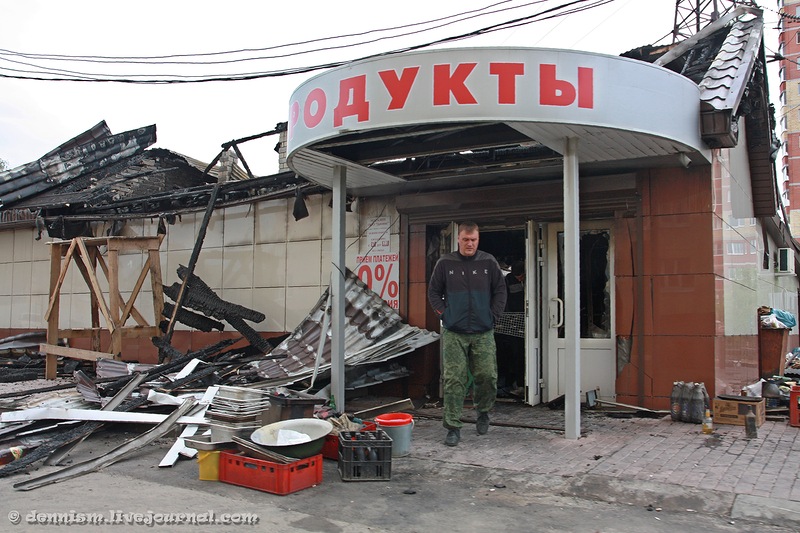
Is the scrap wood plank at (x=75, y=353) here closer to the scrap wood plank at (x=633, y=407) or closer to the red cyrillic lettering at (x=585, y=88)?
the scrap wood plank at (x=633, y=407)

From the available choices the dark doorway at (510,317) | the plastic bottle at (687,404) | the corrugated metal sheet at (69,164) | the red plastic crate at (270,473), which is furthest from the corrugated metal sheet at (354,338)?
the corrugated metal sheet at (69,164)

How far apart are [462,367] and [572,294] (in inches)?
48.3

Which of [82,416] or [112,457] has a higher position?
[82,416]

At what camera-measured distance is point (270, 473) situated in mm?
4430

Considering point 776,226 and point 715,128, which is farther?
point 776,226

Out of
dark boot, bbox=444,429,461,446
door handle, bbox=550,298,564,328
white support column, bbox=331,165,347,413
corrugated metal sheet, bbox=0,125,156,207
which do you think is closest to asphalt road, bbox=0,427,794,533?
dark boot, bbox=444,429,461,446

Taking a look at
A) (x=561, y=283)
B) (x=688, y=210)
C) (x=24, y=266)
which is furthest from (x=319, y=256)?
(x=24, y=266)

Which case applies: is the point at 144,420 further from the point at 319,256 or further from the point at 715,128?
the point at 715,128

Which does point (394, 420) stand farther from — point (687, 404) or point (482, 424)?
point (687, 404)

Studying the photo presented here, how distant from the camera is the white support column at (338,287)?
274 inches

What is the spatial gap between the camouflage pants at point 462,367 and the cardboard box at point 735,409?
244cm

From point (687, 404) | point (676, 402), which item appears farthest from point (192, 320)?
point (687, 404)

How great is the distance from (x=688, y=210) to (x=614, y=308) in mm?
1362

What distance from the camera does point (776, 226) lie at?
12703mm
